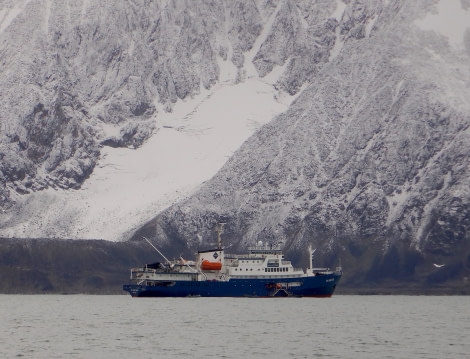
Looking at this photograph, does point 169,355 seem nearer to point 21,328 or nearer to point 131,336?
point 131,336

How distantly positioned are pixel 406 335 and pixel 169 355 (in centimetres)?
3664

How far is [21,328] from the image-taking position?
177 meters

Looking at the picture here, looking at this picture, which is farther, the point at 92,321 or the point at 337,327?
the point at 92,321

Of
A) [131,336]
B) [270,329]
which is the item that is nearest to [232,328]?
[270,329]

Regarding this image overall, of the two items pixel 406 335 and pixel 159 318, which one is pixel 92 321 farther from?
pixel 406 335

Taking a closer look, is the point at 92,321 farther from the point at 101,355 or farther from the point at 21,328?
the point at 101,355

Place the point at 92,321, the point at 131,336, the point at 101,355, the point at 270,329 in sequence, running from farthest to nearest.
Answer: the point at 92,321, the point at 270,329, the point at 131,336, the point at 101,355

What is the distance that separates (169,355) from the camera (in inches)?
5591

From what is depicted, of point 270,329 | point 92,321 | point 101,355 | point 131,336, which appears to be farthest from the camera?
point 92,321

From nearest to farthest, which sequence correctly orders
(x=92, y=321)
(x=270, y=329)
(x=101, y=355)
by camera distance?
(x=101, y=355) → (x=270, y=329) → (x=92, y=321)

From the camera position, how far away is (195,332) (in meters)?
170

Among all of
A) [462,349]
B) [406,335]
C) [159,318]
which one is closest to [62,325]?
[159,318]

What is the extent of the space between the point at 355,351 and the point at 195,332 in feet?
103

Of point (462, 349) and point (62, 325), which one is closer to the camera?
point (462, 349)
